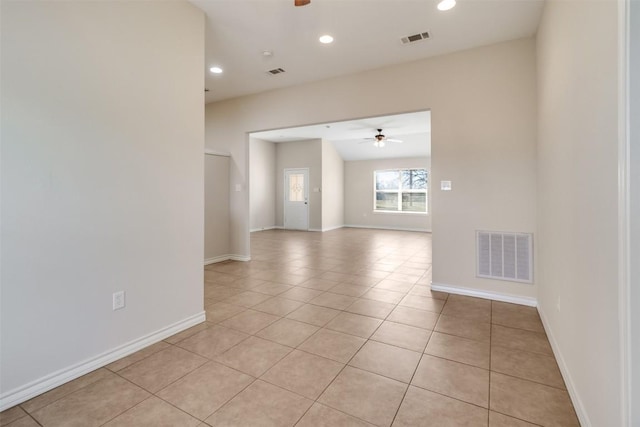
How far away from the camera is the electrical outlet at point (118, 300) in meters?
2.11

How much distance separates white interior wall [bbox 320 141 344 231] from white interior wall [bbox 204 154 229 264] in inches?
183

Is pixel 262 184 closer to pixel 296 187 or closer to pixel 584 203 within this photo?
pixel 296 187

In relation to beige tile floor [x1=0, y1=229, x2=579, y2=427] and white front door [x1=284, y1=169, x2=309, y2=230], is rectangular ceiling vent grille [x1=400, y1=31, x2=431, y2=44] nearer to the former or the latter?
beige tile floor [x1=0, y1=229, x2=579, y2=427]

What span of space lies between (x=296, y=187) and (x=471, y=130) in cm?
709

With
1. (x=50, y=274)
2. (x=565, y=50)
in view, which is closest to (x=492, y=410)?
(x=565, y=50)

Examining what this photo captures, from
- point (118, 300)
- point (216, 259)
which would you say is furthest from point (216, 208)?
point (118, 300)

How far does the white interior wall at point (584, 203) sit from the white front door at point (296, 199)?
7.76 meters

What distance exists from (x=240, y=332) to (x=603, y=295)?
2370 millimetres

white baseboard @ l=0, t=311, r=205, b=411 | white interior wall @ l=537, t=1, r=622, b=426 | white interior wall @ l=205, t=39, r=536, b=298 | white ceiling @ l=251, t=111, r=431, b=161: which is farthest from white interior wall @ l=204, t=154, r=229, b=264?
white interior wall @ l=537, t=1, r=622, b=426

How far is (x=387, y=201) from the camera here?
1034 centimetres

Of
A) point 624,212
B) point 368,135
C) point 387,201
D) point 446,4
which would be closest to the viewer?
point 624,212

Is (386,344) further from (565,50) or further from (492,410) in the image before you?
(565,50)

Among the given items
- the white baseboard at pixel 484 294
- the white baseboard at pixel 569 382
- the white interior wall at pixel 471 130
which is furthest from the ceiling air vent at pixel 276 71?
the white baseboard at pixel 569 382

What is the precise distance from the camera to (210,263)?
498 cm
